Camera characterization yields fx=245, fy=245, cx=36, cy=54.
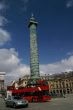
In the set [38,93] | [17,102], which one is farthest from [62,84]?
[17,102]

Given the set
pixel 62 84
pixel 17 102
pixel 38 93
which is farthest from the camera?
pixel 62 84

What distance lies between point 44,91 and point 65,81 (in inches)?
4697

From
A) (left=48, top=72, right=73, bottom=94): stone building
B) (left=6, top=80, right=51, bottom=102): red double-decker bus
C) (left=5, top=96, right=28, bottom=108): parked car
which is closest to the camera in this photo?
(left=5, top=96, right=28, bottom=108): parked car

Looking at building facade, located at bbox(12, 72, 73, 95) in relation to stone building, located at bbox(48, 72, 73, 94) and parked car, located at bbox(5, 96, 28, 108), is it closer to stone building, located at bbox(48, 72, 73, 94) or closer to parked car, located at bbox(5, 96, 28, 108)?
stone building, located at bbox(48, 72, 73, 94)

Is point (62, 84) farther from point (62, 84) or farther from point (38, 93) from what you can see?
point (38, 93)

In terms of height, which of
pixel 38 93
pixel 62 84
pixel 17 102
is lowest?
pixel 17 102

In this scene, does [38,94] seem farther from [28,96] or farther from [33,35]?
[33,35]

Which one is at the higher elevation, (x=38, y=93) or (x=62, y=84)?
(x=62, y=84)

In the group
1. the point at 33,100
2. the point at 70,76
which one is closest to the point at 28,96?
the point at 33,100

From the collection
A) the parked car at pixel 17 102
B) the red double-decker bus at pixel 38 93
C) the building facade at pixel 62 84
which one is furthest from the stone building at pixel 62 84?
the parked car at pixel 17 102

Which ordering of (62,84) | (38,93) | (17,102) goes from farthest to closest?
1. (62,84)
2. (38,93)
3. (17,102)

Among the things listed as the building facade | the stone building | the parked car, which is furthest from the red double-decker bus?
the stone building

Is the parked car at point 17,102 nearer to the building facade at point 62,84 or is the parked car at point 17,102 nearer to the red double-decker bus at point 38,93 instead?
the red double-decker bus at point 38,93

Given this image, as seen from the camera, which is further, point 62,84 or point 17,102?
point 62,84
